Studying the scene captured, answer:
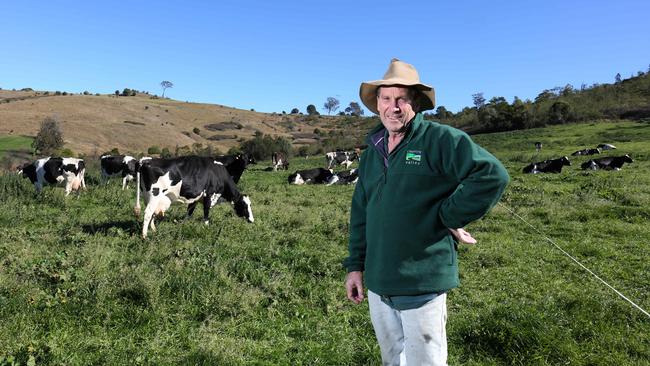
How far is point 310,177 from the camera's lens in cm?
2327

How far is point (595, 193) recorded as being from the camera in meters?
14.6

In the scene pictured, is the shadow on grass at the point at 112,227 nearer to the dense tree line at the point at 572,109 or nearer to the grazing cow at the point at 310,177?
the grazing cow at the point at 310,177

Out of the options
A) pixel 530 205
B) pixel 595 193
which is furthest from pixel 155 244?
pixel 595 193

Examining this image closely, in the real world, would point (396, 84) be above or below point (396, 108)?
above

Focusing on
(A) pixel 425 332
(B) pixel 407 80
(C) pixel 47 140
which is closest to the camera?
(A) pixel 425 332

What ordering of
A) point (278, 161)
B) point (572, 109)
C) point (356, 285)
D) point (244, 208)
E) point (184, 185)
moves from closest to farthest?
point (356, 285) < point (184, 185) < point (244, 208) < point (278, 161) < point (572, 109)

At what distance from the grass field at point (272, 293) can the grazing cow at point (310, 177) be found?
1141 cm

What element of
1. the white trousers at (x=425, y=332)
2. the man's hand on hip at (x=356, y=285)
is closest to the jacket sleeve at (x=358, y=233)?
the man's hand on hip at (x=356, y=285)

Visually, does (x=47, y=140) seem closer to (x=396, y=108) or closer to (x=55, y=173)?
(x=55, y=173)

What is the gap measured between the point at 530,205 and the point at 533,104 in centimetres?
4745

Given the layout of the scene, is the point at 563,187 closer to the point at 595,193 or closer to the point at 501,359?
the point at 595,193

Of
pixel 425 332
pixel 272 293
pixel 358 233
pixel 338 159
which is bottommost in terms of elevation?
pixel 272 293

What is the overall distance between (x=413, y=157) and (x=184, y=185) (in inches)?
346

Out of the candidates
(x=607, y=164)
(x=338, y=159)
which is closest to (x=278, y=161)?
(x=338, y=159)
